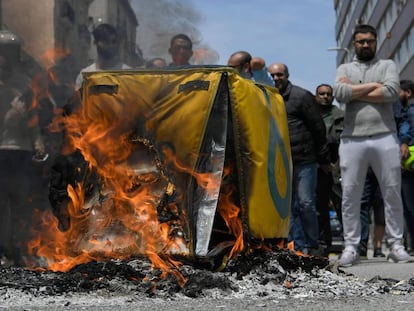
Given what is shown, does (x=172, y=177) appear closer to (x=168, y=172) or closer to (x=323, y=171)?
(x=168, y=172)

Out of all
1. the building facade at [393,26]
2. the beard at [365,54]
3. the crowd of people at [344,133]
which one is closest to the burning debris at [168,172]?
the crowd of people at [344,133]

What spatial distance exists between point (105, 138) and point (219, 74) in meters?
0.82

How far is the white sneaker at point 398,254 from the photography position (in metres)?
7.39

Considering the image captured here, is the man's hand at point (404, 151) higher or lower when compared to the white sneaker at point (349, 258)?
higher

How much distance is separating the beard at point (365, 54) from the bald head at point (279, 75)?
962 millimetres

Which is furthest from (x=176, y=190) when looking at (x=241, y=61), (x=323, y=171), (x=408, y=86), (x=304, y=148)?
(x=408, y=86)

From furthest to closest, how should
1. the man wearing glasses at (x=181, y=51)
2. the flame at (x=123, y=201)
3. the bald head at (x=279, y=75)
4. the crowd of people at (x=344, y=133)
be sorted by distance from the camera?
the bald head at (x=279, y=75)
the crowd of people at (x=344, y=133)
the man wearing glasses at (x=181, y=51)
the flame at (x=123, y=201)

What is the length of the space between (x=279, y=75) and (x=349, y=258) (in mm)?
2032

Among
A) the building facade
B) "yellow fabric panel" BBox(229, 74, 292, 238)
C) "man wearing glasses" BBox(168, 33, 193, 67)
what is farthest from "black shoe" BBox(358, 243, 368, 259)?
the building facade

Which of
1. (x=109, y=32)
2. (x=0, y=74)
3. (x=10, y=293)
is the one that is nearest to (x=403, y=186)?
(x=109, y=32)

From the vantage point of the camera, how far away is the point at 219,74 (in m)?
5.20

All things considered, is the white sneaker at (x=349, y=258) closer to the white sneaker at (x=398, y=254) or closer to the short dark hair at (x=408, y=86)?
the white sneaker at (x=398, y=254)

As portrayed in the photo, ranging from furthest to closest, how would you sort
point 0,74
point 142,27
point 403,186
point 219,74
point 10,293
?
point 403,186
point 142,27
point 0,74
point 219,74
point 10,293

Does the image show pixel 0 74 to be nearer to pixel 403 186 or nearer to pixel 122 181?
pixel 122 181
